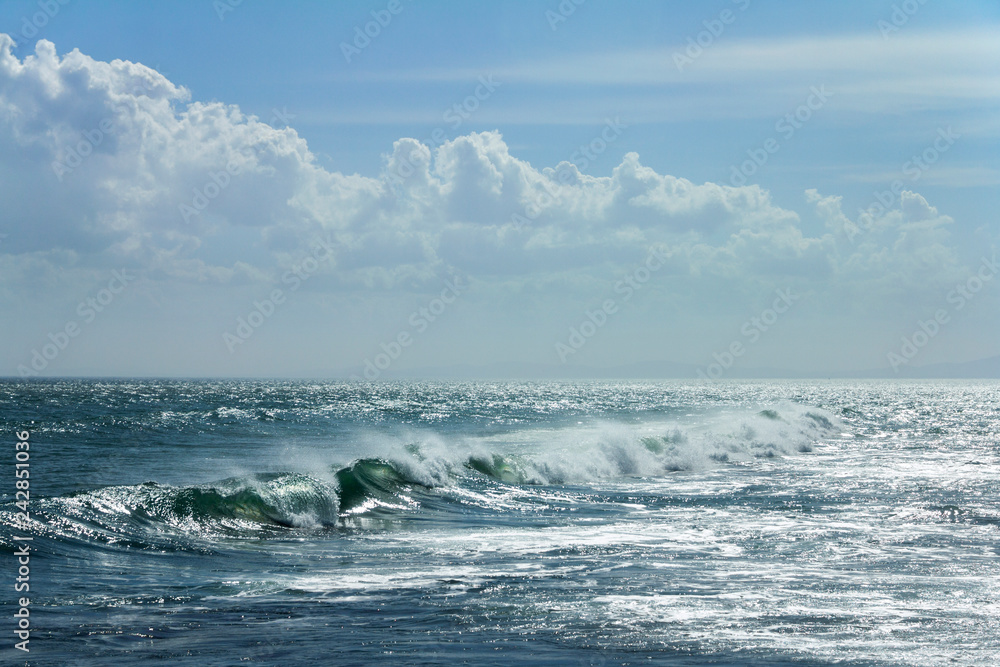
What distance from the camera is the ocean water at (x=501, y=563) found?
8836mm

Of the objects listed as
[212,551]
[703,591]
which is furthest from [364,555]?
[703,591]

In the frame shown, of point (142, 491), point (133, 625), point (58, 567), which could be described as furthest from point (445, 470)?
point (133, 625)

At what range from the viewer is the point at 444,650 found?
8.63m

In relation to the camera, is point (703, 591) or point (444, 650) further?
point (703, 591)

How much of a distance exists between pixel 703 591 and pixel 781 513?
824 centimetres

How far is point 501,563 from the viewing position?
1308 centimetres

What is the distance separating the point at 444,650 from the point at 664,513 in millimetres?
11227

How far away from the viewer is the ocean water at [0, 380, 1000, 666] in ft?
29.0

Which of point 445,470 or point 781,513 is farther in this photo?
point 445,470

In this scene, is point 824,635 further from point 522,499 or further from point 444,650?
point 522,499

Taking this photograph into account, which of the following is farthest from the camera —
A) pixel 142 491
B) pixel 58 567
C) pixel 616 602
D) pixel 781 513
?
pixel 781 513

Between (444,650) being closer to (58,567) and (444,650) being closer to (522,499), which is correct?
(58,567)

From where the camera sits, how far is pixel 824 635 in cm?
923

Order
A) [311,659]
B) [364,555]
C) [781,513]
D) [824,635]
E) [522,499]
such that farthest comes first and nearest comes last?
[522,499] → [781,513] → [364,555] → [824,635] → [311,659]
